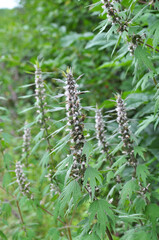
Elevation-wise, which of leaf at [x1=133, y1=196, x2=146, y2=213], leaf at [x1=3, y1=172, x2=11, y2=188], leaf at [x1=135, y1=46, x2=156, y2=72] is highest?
leaf at [x1=135, y1=46, x2=156, y2=72]

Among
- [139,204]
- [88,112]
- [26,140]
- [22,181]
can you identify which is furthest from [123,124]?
[88,112]

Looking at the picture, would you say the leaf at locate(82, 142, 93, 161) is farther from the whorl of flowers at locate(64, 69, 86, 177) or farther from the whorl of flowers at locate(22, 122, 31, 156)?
the whorl of flowers at locate(22, 122, 31, 156)

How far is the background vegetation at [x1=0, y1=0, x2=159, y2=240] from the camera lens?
1416mm

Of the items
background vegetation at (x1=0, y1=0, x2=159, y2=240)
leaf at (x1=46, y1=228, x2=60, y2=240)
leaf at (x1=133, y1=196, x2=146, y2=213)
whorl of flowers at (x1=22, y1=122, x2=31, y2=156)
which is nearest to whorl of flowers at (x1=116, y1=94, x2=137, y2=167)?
background vegetation at (x1=0, y1=0, x2=159, y2=240)

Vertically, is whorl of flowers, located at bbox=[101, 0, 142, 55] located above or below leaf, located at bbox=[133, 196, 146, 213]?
above

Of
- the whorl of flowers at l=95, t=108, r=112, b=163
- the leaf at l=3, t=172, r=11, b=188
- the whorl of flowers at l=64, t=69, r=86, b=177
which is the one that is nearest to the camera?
the whorl of flowers at l=64, t=69, r=86, b=177

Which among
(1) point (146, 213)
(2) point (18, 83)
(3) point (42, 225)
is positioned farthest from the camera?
(2) point (18, 83)

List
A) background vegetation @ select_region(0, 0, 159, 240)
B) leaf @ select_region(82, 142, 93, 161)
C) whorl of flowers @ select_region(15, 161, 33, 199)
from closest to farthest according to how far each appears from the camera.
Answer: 1. leaf @ select_region(82, 142, 93, 161)
2. background vegetation @ select_region(0, 0, 159, 240)
3. whorl of flowers @ select_region(15, 161, 33, 199)

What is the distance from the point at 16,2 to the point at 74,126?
21.0 feet

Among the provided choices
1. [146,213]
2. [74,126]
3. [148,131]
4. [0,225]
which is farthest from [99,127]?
[0,225]

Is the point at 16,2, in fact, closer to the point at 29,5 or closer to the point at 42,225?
the point at 29,5

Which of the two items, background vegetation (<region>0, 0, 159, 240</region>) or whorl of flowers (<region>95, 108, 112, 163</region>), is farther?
whorl of flowers (<region>95, 108, 112, 163</region>)

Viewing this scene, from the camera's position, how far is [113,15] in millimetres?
1394

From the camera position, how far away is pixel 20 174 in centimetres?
184
